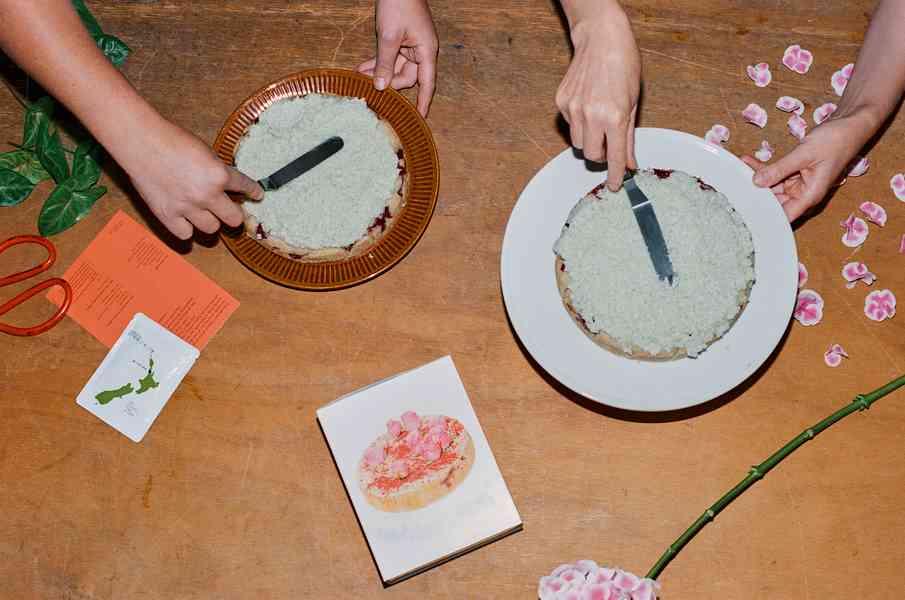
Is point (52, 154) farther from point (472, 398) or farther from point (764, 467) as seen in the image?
point (764, 467)

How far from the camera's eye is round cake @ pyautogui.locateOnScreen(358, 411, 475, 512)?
1.22 meters

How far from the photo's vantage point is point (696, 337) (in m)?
1.16

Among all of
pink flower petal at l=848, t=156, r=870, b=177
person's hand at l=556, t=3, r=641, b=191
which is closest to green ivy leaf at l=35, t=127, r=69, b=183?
person's hand at l=556, t=3, r=641, b=191

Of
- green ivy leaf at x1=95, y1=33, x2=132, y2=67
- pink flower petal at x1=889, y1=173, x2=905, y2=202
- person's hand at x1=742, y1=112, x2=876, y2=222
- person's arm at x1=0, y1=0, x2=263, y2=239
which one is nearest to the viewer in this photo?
person's arm at x1=0, y1=0, x2=263, y2=239

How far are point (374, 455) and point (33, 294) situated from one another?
0.68m

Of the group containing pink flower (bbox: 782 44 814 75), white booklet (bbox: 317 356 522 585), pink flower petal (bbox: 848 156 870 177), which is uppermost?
pink flower (bbox: 782 44 814 75)

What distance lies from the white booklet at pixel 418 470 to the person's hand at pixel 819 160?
→ 1.95 feet

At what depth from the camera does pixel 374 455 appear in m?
1.23

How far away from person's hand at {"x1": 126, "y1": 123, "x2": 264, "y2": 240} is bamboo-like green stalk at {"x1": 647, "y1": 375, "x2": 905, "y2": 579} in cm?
84

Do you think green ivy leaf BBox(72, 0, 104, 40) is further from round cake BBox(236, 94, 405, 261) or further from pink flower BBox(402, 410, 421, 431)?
pink flower BBox(402, 410, 421, 431)

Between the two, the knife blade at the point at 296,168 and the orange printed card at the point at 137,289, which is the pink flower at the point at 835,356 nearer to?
the knife blade at the point at 296,168

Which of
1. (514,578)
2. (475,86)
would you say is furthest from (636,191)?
(514,578)

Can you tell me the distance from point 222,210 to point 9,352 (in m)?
0.52

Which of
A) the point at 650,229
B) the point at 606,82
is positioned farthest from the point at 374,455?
the point at 606,82
